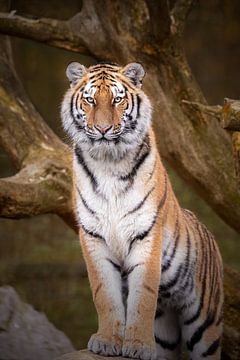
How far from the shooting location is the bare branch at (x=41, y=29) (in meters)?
4.29

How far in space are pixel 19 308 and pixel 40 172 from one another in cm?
104

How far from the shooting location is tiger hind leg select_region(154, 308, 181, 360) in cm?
A: 374

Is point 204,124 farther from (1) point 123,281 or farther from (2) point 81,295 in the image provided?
(2) point 81,295

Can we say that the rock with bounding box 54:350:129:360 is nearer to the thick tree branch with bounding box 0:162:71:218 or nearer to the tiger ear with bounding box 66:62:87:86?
the thick tree branch with bounding box 0:162:71:218

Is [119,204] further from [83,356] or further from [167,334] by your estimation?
[167,334]

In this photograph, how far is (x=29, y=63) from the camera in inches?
245

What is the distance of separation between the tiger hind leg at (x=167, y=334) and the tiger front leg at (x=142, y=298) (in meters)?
0.47

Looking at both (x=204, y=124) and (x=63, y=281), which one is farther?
(x=63, y=281)

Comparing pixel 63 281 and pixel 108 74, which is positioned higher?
pixel 108 74

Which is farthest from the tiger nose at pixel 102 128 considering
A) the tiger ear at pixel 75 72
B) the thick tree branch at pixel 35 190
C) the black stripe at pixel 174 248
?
the thick tree branch at pixel 35 190

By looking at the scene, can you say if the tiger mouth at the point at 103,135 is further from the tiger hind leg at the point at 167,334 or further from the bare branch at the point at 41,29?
the bare branch at the point at 41,29

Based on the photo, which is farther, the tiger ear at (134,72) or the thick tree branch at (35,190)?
the thick tree branch at (35,190)

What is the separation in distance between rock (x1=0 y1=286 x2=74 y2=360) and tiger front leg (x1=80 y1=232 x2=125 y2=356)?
1247 mm

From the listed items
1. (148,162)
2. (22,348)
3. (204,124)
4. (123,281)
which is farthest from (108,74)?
(22,348)
